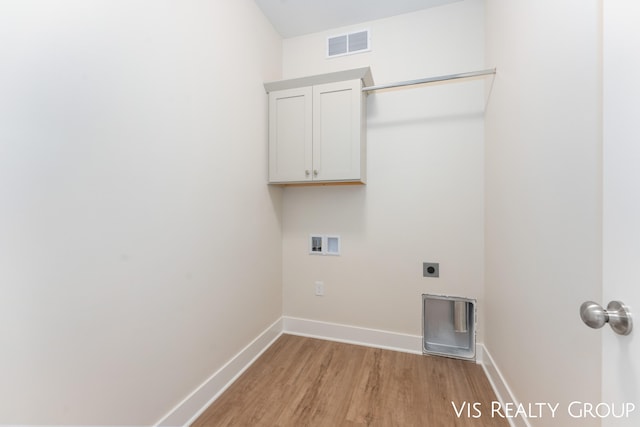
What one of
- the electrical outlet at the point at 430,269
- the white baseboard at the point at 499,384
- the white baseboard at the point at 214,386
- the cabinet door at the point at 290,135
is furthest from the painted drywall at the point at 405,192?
the white baseboard at the point at 214,386

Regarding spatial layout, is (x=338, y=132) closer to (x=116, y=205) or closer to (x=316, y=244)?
(x=316, y=244)

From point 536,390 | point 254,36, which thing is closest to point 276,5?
point 254,36

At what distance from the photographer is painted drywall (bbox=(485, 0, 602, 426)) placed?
2.79 ft

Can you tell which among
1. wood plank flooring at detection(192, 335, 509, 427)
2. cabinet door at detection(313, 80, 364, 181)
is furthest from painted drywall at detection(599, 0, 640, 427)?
cabinet door at detection(313, 80, 364, 181)

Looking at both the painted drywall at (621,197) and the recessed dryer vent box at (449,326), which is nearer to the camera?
the painted drywall at (621,197)

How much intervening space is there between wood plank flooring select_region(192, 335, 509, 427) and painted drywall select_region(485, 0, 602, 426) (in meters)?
0.33

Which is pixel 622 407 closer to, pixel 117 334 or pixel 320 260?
pixel 117 334

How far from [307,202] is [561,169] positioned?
5.96 ft

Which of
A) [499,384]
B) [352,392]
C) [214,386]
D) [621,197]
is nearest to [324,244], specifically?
[352,392]

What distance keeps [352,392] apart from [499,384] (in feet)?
3.05

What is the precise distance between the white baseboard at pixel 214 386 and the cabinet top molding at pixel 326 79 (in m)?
2.12

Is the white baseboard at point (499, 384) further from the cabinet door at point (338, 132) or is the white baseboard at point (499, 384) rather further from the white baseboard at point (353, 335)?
the cabinet door at point (338, 132)

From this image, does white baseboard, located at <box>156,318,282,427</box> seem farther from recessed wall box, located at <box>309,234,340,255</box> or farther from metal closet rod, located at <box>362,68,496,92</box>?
metal closet rod, located at <box>362,68,496,92</box>

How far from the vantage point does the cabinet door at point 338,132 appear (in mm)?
2019
